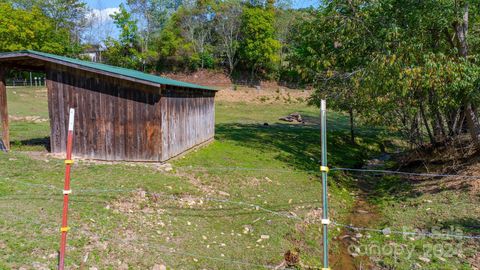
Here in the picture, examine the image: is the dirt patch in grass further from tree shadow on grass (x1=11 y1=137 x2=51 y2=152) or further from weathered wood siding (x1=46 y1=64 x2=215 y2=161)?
weathered wood siding (x1=46 y1=64 x2=215 y2=161)

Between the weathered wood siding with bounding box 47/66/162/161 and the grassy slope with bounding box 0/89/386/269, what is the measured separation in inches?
33.8

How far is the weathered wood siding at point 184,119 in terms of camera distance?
11133 millimetres

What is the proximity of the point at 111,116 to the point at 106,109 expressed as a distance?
273mm

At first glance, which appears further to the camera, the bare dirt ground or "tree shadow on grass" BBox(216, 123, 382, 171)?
the bare dirt ground

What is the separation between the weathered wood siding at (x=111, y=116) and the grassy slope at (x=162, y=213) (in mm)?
820

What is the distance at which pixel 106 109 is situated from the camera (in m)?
11.1

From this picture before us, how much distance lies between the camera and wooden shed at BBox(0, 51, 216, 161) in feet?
35.3

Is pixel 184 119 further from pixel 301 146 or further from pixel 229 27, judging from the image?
pixel 229 27

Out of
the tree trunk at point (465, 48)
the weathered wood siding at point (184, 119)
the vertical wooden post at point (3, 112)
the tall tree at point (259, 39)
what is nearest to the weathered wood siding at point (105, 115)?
the weathered wood siding at point (184, 119)

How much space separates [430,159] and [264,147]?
6519mm

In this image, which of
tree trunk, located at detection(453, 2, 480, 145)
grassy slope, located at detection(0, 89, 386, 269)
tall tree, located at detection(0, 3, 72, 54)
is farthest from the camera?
tall tree, located at detection(0, 3, 72, 54)

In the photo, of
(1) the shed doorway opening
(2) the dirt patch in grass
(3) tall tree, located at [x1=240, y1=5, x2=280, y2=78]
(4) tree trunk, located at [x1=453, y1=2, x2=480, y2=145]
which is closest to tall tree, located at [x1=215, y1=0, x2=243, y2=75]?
(3) tall tree, located at [x1=240, y1=5, x2=280, y2=78]

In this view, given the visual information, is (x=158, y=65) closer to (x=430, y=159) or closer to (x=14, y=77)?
(x=14, y=77)

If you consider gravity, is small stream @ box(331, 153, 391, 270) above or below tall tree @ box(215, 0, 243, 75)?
below
